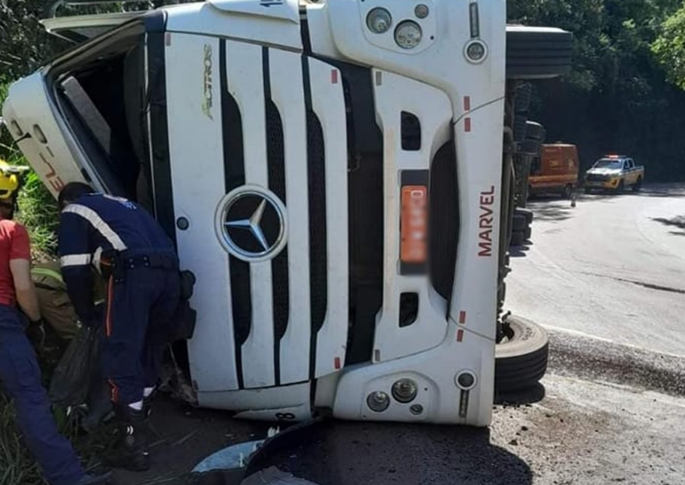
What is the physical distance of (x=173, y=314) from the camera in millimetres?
3490

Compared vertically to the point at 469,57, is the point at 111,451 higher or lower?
lower

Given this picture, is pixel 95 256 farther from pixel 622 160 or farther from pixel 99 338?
pixel 622 160

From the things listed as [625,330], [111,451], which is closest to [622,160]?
[625,330]

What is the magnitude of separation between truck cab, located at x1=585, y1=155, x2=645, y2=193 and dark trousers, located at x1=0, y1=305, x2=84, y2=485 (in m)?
32.0

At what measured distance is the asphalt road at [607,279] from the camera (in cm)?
707

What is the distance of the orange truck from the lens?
28.0 metres

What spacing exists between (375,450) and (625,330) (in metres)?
3.97

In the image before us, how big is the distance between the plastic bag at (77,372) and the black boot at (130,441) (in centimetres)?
33

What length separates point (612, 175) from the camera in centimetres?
3322

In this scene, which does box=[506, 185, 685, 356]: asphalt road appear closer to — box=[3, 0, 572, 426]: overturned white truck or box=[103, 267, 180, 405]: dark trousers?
box=[3, 0, 572, 426]: overturned white truck

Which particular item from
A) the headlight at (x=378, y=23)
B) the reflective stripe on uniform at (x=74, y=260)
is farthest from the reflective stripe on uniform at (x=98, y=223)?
the headlight at (x=378, y=23)

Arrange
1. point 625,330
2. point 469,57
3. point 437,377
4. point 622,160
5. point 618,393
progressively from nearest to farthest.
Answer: point 469,57, point 437,377, point 618,393, point 625,330, point 622,160

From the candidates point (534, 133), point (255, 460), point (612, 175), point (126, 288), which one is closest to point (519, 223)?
point (534, 133)

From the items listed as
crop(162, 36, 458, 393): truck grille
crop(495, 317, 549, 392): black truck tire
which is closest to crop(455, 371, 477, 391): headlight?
crop(162, 36, 458, 393): truck grille
